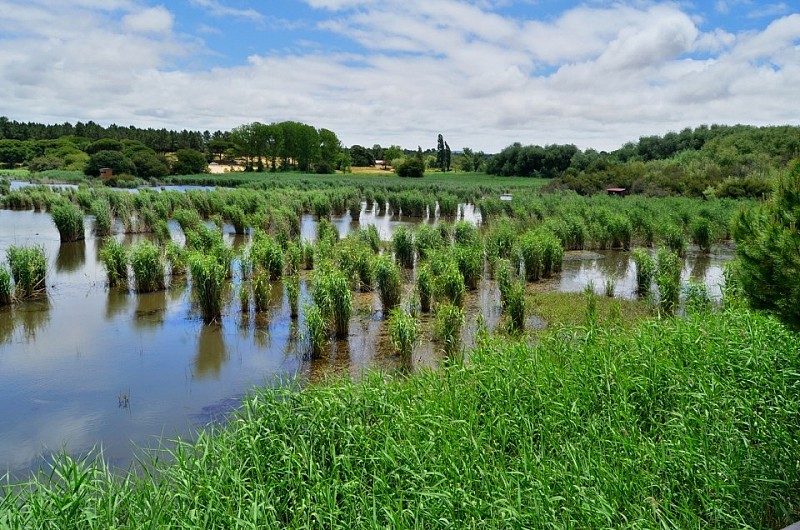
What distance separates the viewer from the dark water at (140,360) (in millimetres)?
7180

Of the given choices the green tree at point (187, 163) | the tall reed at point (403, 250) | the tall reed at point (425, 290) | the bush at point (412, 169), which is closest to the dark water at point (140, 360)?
the tall reed at point (425, 290)

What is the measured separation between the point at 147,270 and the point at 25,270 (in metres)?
2.68

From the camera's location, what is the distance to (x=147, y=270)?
45.7ft

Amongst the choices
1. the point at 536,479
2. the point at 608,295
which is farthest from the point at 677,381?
the point at 608,295

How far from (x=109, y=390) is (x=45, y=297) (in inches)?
269

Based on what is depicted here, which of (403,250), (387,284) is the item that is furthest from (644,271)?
(403,250)

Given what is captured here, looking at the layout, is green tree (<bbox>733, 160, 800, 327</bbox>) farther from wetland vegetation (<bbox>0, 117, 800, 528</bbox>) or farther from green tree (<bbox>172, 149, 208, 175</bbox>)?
green tree (<bbox>172, 149, 208, 175</bbox>)

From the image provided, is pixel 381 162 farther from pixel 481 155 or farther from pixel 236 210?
pixel 236 210

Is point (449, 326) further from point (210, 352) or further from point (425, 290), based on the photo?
point (210, 352)

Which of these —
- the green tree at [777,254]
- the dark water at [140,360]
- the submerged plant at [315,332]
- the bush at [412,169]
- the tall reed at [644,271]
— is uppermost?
the bush at [412,169]

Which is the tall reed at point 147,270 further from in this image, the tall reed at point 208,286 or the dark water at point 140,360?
the tall reed at point 208,286

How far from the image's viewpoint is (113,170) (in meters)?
64.0

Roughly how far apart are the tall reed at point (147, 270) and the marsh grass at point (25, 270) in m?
2.15

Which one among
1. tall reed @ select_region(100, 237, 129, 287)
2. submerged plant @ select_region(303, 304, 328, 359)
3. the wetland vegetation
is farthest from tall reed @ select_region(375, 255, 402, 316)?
tall reed @ select_region(100, 237, 129, 287)
